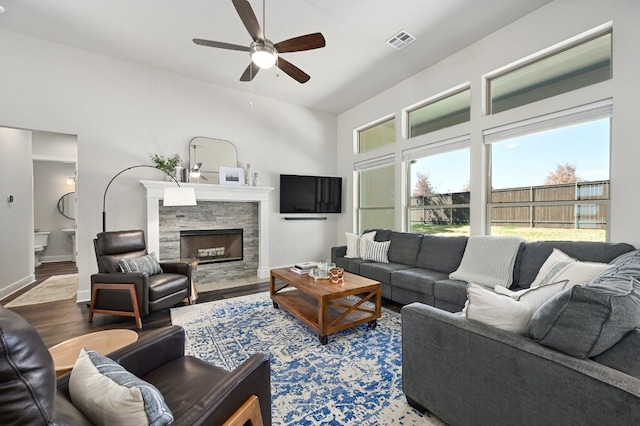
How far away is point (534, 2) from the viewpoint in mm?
2904

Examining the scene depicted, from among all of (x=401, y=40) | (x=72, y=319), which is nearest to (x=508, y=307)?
(x=401, y=40)

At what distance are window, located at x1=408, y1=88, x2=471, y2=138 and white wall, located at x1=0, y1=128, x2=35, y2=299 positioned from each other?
6.21 meters

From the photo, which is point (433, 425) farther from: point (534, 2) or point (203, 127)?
point (203, 127)

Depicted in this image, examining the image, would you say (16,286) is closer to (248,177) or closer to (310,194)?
(248,177)

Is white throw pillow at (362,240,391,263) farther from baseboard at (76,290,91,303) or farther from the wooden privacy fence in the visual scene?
baseboard at (76,290,91,303)

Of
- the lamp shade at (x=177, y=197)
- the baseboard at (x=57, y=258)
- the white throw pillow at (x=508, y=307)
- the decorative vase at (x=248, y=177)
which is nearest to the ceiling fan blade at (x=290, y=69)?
the lamp shade at (x=177, y=197)

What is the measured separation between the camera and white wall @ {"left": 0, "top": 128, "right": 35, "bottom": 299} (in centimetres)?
Result: 388

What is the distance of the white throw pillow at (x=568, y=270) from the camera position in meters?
1.86

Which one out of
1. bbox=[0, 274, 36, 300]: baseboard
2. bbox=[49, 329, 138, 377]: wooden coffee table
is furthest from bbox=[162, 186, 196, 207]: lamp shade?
bbox=[0, 274, 36, 300]: baseboard

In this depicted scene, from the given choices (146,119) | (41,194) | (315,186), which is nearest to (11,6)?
(146,119)

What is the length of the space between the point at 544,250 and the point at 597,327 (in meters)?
2.08

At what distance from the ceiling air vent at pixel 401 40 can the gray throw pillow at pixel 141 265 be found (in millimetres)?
4123

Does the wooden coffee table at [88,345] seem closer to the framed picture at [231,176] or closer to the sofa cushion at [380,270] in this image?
the sofa cushion at [380,270]

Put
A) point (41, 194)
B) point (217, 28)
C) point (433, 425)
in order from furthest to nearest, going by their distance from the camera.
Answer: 1. point (41, 194)
2. point (217, 28)
3. point (433, 425)
